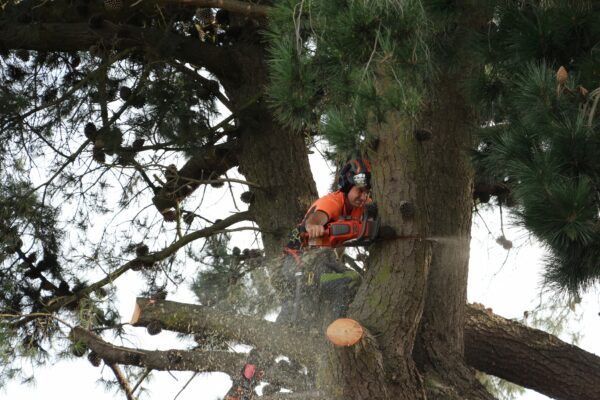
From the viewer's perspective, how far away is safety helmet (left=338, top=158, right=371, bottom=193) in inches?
247

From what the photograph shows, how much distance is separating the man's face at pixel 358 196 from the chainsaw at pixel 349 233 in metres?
0.16

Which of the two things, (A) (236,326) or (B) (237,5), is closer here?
(A) (236,326)

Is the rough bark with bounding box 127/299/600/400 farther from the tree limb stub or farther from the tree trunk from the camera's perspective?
the tree trunk

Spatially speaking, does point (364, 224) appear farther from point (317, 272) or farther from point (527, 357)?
point (527, 357)

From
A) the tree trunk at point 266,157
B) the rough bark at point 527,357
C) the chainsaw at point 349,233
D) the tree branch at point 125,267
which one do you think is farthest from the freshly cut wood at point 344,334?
the tree branch at point 125,267

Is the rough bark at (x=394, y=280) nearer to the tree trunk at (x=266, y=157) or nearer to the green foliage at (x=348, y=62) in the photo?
the green foliage at (x=348, y=62)

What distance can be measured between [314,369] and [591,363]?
2.31 metres

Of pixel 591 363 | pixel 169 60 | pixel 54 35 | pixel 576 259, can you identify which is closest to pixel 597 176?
pixel 576 259

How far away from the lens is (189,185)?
8.23 metres

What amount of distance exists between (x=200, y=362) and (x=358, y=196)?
1486 mm

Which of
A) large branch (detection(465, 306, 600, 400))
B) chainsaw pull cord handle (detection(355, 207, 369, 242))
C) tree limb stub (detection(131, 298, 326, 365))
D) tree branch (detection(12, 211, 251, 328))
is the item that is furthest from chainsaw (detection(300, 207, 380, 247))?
large branch (detection(465, 306, 600, 400))

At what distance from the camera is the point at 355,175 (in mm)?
6336

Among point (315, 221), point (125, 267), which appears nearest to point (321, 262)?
point (315, 221)

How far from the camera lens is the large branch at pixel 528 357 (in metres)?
7.17
